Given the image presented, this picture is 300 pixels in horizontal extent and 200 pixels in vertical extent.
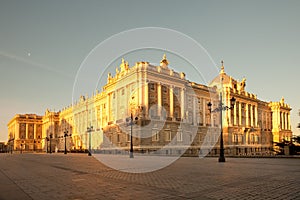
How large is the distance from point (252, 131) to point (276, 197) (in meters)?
80.8

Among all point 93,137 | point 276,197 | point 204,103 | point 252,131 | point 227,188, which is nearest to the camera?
point 276,197

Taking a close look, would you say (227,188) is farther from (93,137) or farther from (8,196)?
(93,137)

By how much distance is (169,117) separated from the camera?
55.8 metres

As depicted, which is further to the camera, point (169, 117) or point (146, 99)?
point (169, 117)

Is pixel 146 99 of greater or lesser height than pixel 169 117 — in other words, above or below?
above

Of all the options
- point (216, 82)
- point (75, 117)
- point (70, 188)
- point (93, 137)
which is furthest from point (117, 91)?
point (70, 188)

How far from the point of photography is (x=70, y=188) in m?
10.0

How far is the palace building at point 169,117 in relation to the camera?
2080 inches

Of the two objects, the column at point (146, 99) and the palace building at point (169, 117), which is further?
the palace building at point (169, 117)

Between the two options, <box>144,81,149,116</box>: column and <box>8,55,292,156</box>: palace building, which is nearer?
<box>144,81,149,116</box>: column

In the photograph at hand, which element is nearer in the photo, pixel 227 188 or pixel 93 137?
pixel 227 188

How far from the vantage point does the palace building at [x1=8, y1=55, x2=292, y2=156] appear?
52844mm

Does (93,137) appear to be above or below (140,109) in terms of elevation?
below

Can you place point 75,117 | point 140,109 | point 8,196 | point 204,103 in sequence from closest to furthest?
point 8,196 < point 140,109 < point 204,103 < point 75,117
